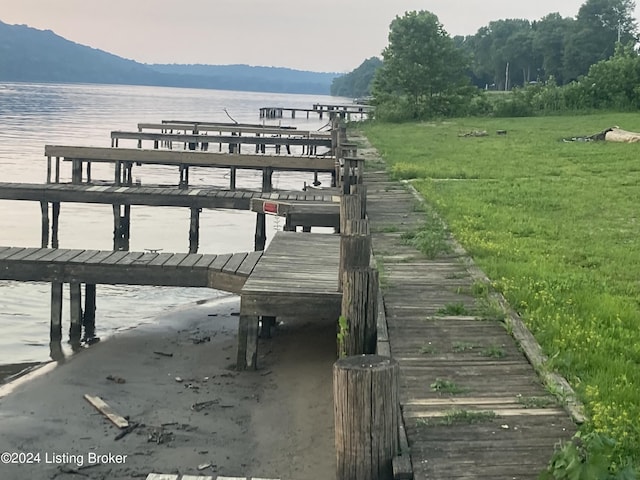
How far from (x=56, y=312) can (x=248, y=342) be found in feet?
11.8

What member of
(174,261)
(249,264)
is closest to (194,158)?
(174,261)

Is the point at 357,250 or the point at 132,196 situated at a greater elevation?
the point at 357,250

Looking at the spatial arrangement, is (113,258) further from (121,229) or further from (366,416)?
(121,229)

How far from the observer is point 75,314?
11727 millimetres

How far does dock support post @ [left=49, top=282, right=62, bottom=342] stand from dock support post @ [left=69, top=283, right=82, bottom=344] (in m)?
0.16

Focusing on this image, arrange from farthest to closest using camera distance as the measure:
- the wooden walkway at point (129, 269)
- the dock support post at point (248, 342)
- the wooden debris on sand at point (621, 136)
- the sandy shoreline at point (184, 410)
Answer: the wooden debris on sand at point (621, 136), the wooden walkway at point (129, 269), the dock support post at point (248, 342), the sandy shoreline at point (184, 410)

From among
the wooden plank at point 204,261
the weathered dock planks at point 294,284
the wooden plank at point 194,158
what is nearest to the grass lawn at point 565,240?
the weathered dock planks at point 294,284

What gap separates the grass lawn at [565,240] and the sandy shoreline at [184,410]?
222 cm

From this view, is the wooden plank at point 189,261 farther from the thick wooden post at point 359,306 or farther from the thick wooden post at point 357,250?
the thick wooden post at point 359,306

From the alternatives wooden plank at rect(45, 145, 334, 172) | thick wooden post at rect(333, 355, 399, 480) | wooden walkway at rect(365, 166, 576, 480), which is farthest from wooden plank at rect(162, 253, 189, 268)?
wooden plank at rect(45, 145, 334, 172)

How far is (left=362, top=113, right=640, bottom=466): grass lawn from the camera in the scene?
21.0ft

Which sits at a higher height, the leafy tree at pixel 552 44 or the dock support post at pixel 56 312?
the leafy tree at pixel 552 44

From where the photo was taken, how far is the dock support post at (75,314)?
11.6 metres

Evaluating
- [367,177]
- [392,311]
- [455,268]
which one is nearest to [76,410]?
[392,311]
